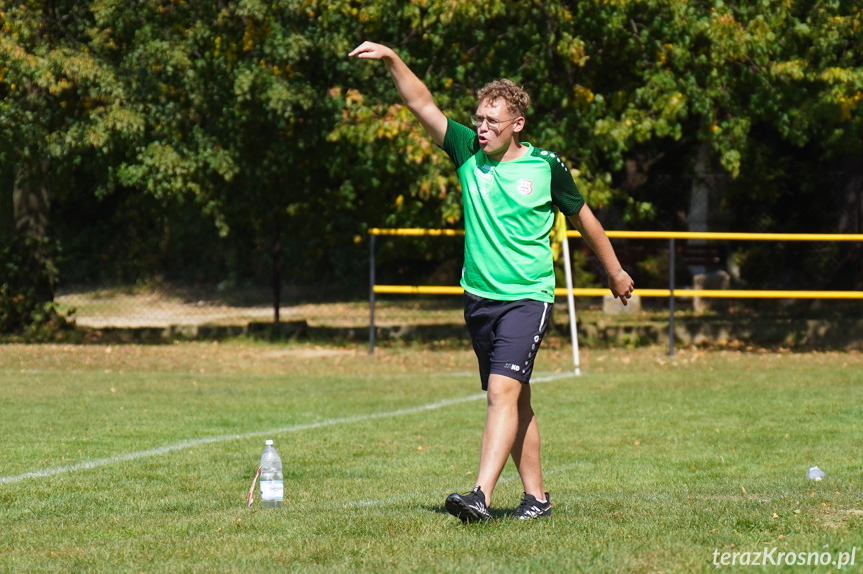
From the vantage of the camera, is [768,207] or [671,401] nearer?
[671,401]

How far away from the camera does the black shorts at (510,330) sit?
5.24 m

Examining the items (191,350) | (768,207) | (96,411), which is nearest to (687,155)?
(768,207)

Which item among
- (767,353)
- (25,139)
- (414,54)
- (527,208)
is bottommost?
(767,353)

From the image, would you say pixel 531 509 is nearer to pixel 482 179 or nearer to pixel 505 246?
pixel 505 246

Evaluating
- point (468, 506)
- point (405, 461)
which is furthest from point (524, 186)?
point (405, 461)

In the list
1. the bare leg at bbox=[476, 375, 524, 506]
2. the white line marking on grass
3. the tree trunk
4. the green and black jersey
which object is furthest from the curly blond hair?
the tree trunk

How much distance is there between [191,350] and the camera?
700 inches

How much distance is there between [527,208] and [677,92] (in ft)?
37.2

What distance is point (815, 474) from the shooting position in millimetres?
7336

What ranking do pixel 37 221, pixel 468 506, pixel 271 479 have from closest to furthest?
pixel 468 506 → pixel 271 479 → pixel 37 221

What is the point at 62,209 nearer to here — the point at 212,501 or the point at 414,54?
the point at 414,54

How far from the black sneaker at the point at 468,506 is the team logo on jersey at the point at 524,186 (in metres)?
1.39

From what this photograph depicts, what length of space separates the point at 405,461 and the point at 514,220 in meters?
3.45

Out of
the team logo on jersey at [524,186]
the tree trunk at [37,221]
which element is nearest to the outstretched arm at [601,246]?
the team logo on jersey at [524,186]
